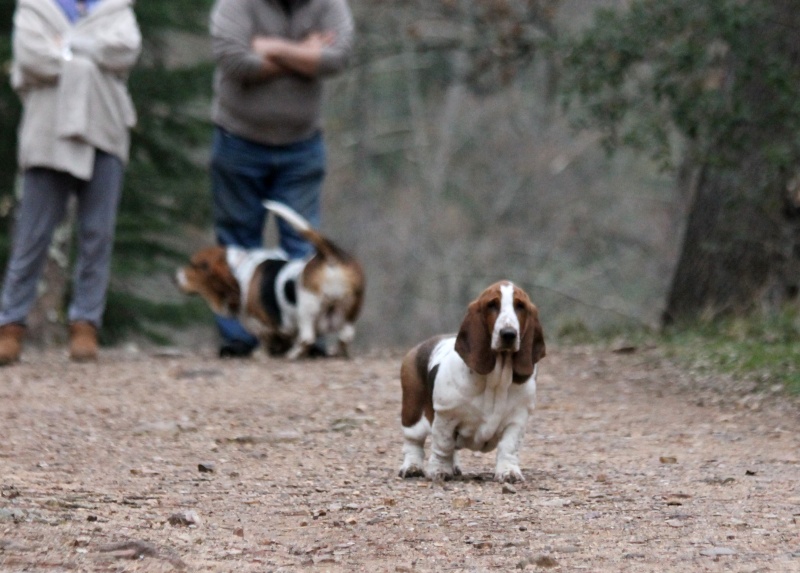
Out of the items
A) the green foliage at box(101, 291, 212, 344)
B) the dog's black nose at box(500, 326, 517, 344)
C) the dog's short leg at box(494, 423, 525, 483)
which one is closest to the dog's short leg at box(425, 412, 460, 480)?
the dog's short leg at box(494, 423, 525, 483)

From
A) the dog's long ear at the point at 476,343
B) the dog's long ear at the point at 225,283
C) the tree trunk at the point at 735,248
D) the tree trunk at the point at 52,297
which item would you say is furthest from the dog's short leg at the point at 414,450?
the tree trunk at the point at 52,297

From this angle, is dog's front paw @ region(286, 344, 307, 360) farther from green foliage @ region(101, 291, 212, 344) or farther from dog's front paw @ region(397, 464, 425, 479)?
green foliage @ region(101, 291, 212, 344)

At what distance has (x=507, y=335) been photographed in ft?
19.9

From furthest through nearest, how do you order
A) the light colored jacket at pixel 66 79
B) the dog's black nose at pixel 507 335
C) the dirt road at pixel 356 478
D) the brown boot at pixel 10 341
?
1. the brown boot at pixel 10 341
2. the light colored jacket at pixel 66 79
3. the dog's black nose at pixel 507 335
4. the dirt road at pixel 356 478

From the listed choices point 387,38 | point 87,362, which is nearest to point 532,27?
point 387,38

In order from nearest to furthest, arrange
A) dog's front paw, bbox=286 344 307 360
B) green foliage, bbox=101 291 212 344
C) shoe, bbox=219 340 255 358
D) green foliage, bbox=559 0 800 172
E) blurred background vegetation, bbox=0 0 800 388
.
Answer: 1. green foliage, bbox=559 0 800 172
2. blurred background vegetation, bbox=0 0 800 388
3. dog's front paw, bbox=286 344 307 360
4. shoe, bbox=219 340 255 358
5. green foliage, bbox=101 291 212 344

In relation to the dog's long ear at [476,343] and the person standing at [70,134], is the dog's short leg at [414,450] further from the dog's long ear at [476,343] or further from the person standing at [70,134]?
the person standing at [70,134]

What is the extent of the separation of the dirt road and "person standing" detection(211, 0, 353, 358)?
59.7 inches

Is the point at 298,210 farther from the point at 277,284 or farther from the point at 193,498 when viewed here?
the point at 193,498

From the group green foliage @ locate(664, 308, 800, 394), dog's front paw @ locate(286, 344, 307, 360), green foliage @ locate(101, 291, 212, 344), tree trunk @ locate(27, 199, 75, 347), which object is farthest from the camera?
green foliage @ locate(101, 291, 212, 344)

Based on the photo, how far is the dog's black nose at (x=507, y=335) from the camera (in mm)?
6062

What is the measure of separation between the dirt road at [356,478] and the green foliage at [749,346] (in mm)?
260

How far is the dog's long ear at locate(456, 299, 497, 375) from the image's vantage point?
612cm

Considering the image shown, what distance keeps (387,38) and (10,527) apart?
45.5 feet
